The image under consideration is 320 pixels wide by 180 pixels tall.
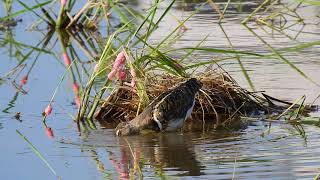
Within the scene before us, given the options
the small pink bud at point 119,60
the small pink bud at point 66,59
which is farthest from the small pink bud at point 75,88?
the small pink bud at point 66,59

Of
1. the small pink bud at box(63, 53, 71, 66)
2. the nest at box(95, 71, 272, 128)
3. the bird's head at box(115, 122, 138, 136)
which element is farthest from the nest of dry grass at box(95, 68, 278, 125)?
the small pink bud at box(63, 53, 71, 66)

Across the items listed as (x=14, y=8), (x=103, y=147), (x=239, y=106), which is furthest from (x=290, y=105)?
(x=14, y=8)

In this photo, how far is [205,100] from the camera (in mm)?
8344

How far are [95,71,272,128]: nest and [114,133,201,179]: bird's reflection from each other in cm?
56

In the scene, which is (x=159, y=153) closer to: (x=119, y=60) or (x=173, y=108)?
(x=173, y=108)

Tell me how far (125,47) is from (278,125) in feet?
4.18

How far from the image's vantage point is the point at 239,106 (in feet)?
27.8

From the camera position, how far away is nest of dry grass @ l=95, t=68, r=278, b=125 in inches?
328

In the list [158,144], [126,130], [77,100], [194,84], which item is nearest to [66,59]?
[77,100]

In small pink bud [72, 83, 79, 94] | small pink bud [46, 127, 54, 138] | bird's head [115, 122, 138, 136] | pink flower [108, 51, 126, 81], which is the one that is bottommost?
bird's head [115, 122, 138, 136]

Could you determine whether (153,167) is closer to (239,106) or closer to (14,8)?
(239,106)

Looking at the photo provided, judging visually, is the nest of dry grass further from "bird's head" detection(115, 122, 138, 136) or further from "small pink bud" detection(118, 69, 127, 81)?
"bird's head" detection(115, 122, 138, 136)

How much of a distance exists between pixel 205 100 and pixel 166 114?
24.6 inches

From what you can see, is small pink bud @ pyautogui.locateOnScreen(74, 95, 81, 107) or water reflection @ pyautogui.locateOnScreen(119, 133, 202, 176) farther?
small pink bud @ pyautogui.locateOnScreen(74, 95, 81, 107)
